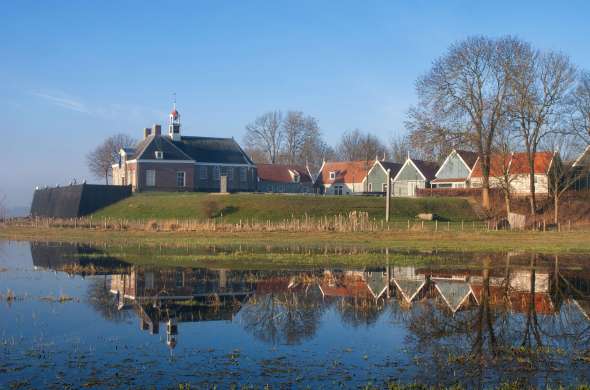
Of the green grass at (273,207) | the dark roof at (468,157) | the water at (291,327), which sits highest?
the dark roof at (468,157)

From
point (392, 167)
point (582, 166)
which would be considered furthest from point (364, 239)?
point (392, 167)

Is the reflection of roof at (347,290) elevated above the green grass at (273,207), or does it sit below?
below

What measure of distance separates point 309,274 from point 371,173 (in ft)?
213

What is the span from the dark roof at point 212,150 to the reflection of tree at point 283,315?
59.7 m

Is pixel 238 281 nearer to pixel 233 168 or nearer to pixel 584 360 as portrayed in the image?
pixel 584 360

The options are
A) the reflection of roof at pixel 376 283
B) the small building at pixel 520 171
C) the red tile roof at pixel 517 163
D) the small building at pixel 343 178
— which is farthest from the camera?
the small building at pixel 343 178

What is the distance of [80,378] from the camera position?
9.61 meters

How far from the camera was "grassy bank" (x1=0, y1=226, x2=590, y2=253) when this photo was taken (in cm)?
3344

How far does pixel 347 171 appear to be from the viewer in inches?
3597

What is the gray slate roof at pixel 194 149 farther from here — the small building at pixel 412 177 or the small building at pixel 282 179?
the small building at pixel 412 177

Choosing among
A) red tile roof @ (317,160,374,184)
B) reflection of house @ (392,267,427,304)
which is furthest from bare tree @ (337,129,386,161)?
reflection of house @ (392,267,427,304)

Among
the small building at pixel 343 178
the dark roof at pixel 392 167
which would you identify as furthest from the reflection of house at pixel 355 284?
the small building at pixel 343 178

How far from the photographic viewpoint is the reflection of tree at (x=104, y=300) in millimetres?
14789

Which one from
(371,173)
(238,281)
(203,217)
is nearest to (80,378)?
(238,281)
